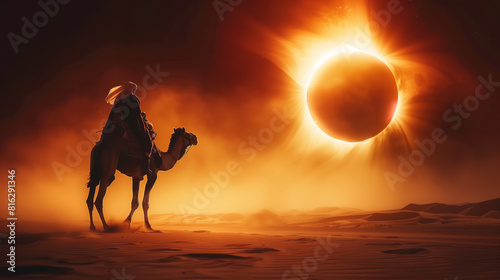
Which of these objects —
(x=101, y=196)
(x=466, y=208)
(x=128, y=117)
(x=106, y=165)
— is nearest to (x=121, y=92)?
(x=128, y=117)

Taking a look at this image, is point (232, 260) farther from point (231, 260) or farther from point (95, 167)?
point (95, 167)

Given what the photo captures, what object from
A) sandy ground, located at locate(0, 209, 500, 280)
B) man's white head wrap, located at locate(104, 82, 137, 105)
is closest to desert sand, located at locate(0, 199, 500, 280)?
sandy ground, located at locate(0, 209, 500, 280)

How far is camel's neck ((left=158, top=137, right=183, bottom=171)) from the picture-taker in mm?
10570

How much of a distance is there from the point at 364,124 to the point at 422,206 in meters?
29.4

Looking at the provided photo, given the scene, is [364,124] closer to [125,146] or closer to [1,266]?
[125,146]

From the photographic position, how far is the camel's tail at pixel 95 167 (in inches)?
362

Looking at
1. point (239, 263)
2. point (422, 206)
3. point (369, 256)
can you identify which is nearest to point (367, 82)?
point (369, 256)

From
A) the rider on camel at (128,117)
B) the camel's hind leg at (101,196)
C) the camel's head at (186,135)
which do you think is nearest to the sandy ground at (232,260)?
the camel's hind leg at (101,196)

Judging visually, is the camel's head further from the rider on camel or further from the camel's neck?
the rider on camel

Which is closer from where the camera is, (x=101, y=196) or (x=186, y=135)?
(x=101, y=196)

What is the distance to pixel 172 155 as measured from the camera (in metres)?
10.7

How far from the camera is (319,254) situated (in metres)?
6.15

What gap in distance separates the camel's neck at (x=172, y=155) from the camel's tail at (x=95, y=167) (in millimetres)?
1688

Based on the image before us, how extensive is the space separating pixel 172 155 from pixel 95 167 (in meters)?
2.01
